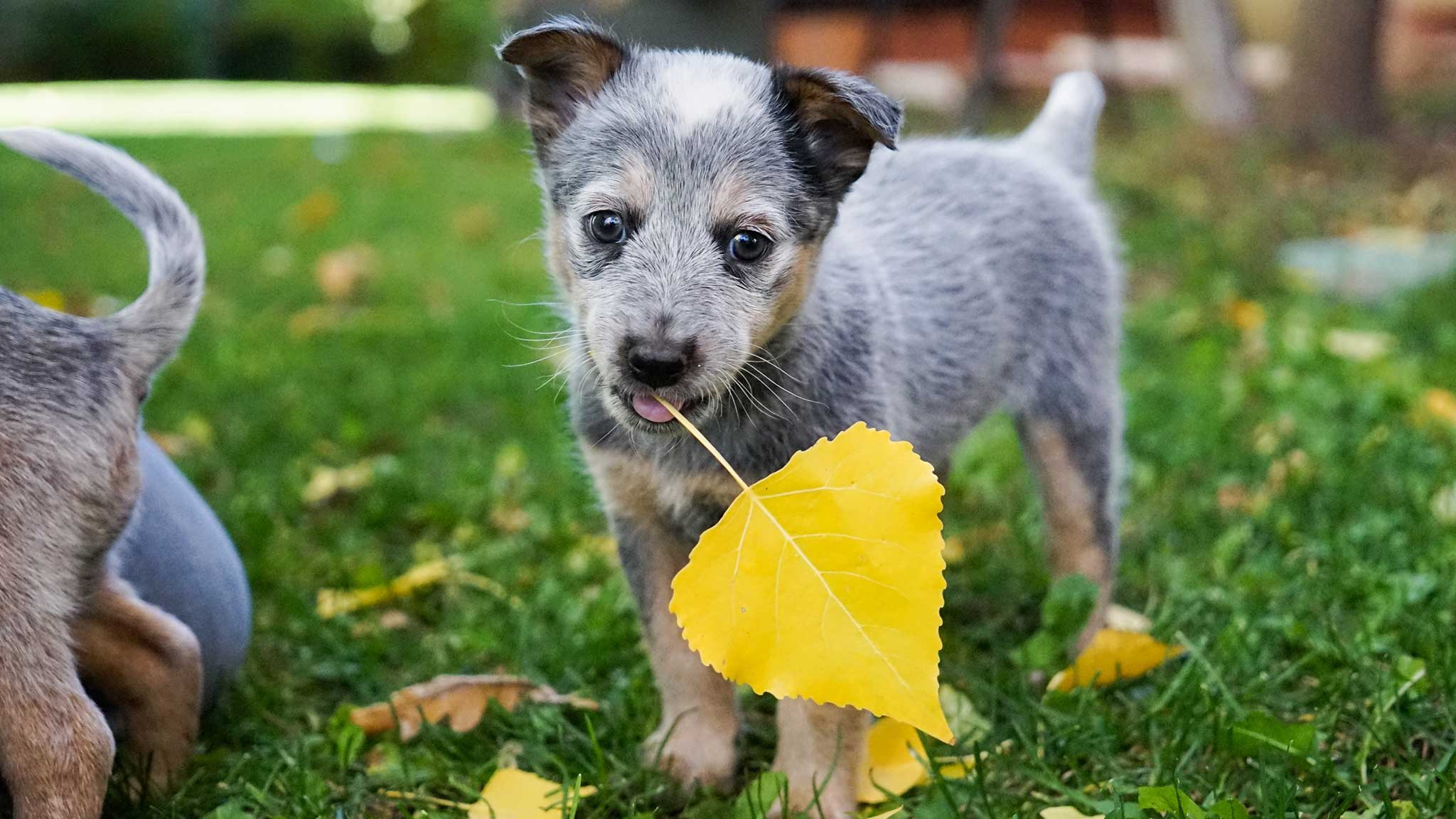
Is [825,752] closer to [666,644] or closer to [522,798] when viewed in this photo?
[666,644]

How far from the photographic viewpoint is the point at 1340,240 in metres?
7.99

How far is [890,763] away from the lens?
117 inches

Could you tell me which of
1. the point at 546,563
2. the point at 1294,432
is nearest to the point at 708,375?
the point at 546,563

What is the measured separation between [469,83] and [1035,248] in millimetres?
26569

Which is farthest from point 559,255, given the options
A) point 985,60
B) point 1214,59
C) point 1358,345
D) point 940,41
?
point 940,41

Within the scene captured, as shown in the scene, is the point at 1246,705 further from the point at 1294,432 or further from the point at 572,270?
the point at 1294,432

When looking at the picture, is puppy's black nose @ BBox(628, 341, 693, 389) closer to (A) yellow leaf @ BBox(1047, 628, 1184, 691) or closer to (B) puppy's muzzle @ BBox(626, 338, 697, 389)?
(B) puppy's muzzle @ BBox(626, 338, 697, 389)

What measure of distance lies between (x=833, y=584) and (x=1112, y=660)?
1189mm

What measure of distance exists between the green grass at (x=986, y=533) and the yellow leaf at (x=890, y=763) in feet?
0.19

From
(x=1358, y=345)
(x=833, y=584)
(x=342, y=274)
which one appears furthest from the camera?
(x=342, y=274)

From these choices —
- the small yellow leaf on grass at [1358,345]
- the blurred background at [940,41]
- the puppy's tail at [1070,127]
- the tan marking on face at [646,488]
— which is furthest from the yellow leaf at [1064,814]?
the small yellow leaf on grass at [1358,345]

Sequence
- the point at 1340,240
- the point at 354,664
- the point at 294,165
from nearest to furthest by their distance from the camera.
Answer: the point at 354,664 < the point at 1340,240 < the point at 294,165

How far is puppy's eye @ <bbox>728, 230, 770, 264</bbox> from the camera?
2738 millimetres

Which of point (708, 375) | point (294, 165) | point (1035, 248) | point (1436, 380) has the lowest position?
point (294, 165)
